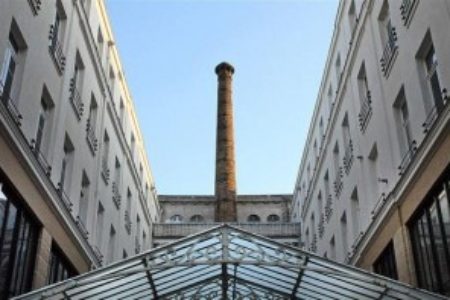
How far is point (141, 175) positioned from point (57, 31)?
18786 mm

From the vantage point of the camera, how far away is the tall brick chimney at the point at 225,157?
142 ft

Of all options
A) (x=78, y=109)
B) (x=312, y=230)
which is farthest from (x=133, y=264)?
(x=312, y=230)

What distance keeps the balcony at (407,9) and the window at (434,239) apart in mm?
4957

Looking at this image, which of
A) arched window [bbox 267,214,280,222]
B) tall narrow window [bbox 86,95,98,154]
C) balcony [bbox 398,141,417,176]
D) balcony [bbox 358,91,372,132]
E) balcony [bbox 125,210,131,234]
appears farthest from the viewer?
arched window [bbox 267,214,280,222]

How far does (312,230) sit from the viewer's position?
3734 cm

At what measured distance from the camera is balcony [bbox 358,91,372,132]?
22.5 m

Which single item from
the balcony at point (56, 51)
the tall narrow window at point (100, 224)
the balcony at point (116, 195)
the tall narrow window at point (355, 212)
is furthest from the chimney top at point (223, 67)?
the balcony at point (56, 51)

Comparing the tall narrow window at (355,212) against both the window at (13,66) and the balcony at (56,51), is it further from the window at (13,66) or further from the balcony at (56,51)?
the window at (13,66)

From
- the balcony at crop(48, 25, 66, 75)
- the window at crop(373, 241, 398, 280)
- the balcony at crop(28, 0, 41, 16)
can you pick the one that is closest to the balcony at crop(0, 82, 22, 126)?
the balcony at crop(28, 0, 41, 16)

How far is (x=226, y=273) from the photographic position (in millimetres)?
18562

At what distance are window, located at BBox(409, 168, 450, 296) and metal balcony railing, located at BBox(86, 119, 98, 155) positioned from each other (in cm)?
1188

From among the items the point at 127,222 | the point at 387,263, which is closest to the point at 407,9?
the point at 387,263

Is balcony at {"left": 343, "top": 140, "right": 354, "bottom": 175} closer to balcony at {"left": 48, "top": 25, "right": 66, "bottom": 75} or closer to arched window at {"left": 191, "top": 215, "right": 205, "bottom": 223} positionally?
balcony at {"left": 48, "top": 25, "right": 66, "bottom": 75}

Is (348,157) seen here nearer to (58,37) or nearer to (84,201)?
(84,201)
